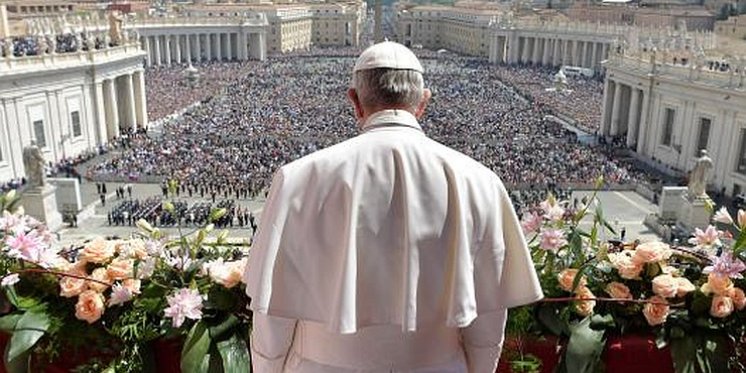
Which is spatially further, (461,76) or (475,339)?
(461,76)

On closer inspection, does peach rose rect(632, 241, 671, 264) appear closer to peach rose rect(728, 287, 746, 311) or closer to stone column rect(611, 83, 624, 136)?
peach rose rect(728, 287, 746, 311)

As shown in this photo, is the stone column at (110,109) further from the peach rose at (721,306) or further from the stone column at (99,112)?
the peach rose at (721,306)

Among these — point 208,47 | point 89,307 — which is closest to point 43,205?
point 89,307

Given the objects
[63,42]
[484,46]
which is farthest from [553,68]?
[63,42]

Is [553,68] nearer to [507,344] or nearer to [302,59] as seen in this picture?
[302,59]

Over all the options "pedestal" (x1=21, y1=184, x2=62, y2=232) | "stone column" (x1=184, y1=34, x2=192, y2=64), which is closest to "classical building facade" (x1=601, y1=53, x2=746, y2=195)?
"pedestal" (x1=21, y1=184, x2=62, y2=232)

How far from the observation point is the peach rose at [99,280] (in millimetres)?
4004

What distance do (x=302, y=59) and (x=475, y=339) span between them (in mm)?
98851

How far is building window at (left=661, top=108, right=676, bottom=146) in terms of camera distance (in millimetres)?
38219

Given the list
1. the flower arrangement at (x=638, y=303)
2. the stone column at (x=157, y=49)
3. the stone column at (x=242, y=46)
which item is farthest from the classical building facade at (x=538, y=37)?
the flower arrangement at (x=638, y=303)

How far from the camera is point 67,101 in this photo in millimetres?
37156

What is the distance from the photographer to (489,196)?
8.67 ft

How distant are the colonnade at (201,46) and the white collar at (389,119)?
8506 cm

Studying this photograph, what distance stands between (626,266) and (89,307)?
10.8 ft
